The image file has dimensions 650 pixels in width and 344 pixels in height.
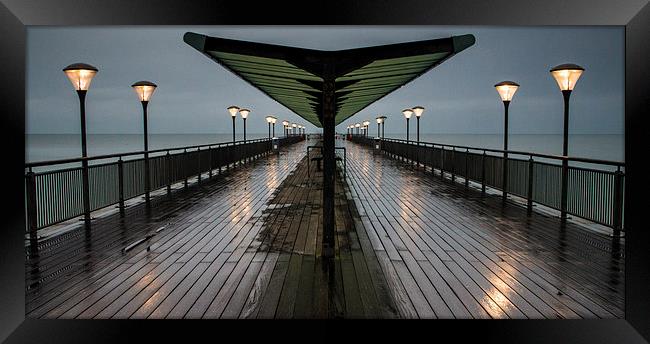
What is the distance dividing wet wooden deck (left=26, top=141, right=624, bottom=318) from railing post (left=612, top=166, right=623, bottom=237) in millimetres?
286

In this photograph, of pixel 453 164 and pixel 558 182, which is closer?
pixel 558 182

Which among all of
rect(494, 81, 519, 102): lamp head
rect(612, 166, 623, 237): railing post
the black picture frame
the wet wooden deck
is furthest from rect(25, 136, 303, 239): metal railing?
rect(494, 81, 519, 102): lamp head

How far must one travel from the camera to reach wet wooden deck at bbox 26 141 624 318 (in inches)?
149

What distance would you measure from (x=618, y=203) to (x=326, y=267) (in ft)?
14.0

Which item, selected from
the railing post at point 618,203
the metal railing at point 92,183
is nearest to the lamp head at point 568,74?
the railing post at point 618,203

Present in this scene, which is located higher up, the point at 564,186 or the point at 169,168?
the point at 169,168

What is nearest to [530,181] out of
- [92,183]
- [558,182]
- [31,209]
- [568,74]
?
[558,182]

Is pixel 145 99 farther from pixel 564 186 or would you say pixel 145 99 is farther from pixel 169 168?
pixel 564 186

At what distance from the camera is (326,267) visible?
487 centimetres

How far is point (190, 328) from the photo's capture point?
345 centimetres

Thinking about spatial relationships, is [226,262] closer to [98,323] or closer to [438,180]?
[98,323]

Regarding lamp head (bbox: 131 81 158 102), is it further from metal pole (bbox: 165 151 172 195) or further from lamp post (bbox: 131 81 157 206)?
metal pole (bbox: 165 151 172 195)
